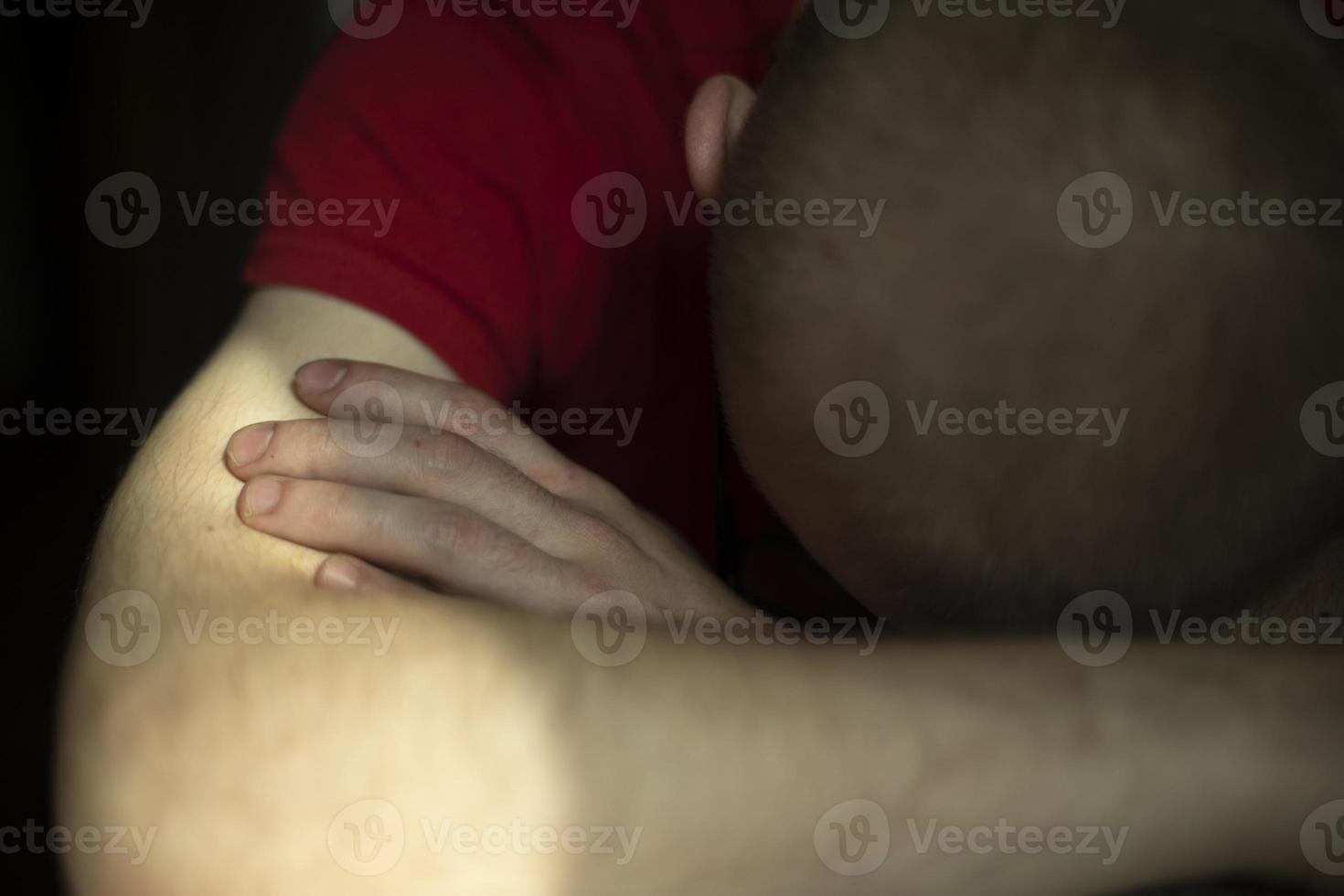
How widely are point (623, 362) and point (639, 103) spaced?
167 mm

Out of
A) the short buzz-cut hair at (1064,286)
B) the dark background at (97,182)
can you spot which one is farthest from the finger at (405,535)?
the dark background at (97,182)

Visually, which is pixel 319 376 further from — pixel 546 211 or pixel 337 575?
pixel 546 211

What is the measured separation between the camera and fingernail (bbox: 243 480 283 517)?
45 centimetres

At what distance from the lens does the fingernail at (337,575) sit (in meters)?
0.43

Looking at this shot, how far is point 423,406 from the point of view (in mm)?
511

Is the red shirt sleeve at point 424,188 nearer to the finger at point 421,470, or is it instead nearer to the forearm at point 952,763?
the finger at point 421,470

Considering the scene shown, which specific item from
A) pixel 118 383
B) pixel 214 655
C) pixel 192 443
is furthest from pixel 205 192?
pixel 214 655

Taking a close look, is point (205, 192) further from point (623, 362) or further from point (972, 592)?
point (972, 592)

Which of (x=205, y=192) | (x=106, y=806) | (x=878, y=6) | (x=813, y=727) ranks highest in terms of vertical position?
(x=205, y=192)

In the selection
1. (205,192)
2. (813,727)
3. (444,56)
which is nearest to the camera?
(813,727)

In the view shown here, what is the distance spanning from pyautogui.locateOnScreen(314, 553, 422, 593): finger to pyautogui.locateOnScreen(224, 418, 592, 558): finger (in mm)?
43

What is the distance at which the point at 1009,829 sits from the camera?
0.40 metres

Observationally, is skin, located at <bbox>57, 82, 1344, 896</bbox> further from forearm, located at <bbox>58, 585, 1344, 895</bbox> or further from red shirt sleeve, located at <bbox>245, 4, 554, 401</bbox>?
red shirt sleeve, located at <bbox>245, 4, 554, 401</bbox>

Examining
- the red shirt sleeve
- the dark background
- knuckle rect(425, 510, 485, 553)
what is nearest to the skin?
knuckle rect(425, 510, 485, 553)
